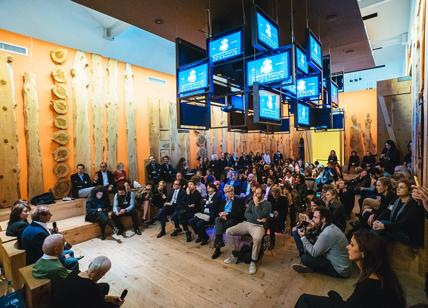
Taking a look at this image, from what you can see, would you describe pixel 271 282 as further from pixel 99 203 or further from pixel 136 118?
pixel 136 118

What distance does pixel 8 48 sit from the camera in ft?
18.3

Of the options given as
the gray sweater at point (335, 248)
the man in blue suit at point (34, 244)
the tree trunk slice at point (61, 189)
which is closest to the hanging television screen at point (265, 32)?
the gray sweater at point (335, 248)

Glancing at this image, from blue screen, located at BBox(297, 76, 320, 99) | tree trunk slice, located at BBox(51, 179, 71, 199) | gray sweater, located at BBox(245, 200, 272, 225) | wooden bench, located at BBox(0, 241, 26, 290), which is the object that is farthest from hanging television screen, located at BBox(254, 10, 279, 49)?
tree trunk slice, located at BBox(51, 179, 71, 199)

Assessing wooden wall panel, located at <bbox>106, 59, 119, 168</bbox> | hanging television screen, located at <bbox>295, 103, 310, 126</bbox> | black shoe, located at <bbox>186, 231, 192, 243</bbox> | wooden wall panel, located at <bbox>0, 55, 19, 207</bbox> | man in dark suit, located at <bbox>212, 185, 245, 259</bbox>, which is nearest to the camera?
man in dark suit, located at <bbox>212, 185, 245, 259</bbox>

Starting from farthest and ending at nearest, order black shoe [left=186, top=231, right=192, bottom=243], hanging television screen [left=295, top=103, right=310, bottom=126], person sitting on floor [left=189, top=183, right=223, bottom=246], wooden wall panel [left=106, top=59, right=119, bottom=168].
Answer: wooden wall panel [left=106, top=59, right=119, bottom=168] < hanging television screen [left=295, top=103, right=310, bottom=126] < black shoe [left=186, top=231, right=192, bottom=243] < person sitting on floor [left=189, top=183, right=223, bottom=246]

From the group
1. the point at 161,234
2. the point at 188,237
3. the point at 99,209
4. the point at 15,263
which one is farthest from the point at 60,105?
the point at 188,237

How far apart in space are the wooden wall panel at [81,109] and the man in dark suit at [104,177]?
405 millimetres

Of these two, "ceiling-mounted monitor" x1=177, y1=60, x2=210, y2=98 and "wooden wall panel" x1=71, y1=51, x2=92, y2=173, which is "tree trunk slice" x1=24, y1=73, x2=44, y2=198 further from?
"ceiling-mounted monitor" x1=177, y1=60, x2=210, y2=98

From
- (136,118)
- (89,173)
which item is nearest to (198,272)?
(89,173)

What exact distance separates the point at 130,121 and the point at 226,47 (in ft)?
15.5

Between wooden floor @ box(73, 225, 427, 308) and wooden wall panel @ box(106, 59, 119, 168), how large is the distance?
3.43 meters

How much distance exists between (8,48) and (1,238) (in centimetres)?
445

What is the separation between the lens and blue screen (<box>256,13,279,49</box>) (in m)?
3.97

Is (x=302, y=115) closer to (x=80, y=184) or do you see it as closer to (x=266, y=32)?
(x=266, y=32)
